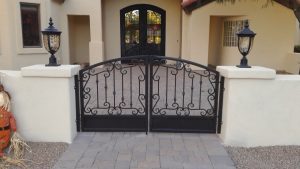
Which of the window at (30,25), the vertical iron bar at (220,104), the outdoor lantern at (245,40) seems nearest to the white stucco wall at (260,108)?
the vertical iron bar at (220,104)

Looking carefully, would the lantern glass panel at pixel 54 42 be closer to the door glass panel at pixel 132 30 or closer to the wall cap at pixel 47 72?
the wall cap at pixel 47 72

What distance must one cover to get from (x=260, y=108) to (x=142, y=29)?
10.1m

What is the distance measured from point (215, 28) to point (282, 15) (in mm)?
2962

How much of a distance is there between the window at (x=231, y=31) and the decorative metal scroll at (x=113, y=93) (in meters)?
4.56

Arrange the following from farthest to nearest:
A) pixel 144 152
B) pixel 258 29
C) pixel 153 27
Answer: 1. pixel 153 27
2. pixel 258 29
3. pixel 144 152

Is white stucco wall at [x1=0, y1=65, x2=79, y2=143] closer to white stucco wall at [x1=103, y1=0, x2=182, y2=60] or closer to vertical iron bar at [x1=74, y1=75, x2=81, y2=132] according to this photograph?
vertical iron bar at [x1=74, y1=75, x2=81, y2=132]

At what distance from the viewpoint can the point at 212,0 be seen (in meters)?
10.8

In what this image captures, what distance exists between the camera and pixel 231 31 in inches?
468

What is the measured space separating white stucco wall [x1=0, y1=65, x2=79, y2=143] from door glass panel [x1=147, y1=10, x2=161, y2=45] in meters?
9.67

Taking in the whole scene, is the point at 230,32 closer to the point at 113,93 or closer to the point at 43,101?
the point at 113,93

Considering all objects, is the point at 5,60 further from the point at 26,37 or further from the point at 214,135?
the point at 214,135

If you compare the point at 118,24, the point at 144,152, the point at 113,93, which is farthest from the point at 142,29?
the point at 144,152

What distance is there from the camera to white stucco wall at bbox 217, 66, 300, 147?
13.1 ft

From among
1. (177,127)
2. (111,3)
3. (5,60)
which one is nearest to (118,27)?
(111,3)
